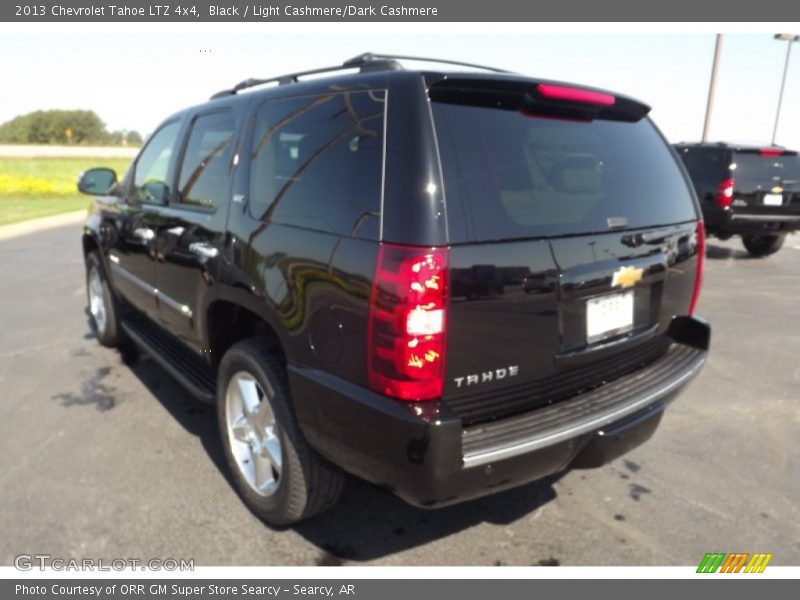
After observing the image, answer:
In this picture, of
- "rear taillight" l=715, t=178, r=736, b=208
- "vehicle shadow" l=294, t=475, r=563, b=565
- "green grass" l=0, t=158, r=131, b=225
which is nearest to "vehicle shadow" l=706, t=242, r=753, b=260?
"rear taillight" l=715, t=178, r=736, b=208

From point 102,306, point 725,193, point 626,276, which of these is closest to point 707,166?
point 725,193

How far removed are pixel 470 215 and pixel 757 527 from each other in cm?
206

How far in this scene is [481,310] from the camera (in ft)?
6.70

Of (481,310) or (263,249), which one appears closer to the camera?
(481,310)

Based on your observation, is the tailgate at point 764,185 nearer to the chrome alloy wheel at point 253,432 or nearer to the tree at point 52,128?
the chrome alloy wheel at point 253,432

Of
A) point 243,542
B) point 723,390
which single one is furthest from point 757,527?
point 243,542

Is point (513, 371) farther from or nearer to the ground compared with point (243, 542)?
farther from the ground

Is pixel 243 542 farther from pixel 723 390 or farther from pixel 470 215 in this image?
pixel 723 390

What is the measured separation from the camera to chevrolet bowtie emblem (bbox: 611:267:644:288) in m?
2.39

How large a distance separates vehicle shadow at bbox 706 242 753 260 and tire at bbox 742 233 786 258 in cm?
14

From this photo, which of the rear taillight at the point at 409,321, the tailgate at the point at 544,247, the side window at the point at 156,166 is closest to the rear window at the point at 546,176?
the tailgate at the point at 544,247

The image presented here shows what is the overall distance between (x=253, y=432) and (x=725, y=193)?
8905 millimetres

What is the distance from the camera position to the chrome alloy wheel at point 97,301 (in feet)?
16.6
